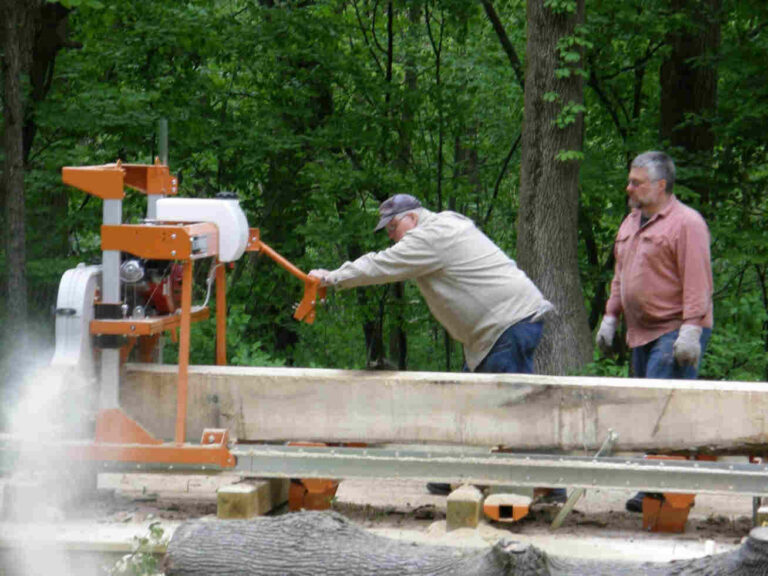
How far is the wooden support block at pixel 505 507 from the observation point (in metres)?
4.97

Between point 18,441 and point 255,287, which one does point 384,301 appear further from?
point 18,441

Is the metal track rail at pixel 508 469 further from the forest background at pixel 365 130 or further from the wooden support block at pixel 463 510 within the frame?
the forest background at pixel 365 130

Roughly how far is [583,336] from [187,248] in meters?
5.32

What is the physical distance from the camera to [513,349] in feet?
18.9

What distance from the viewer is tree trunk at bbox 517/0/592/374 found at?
937 centimetres

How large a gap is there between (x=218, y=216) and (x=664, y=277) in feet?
7.66

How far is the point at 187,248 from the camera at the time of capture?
16.0ft

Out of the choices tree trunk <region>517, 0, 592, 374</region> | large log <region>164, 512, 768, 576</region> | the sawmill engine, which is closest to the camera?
large log <region>164, 512, 768, 576</region>

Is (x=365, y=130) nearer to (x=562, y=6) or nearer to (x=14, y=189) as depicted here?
(x=562, y=6)

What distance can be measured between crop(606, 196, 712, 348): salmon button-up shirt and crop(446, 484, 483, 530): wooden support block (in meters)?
1.44

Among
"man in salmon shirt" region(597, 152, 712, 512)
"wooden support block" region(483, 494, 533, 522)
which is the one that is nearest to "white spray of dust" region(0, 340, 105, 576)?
"wooden support block" region(483, 494, 533, 522)

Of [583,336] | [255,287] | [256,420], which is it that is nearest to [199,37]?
[255,287]

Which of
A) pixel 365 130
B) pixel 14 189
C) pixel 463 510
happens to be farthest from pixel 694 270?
pixel 365 130

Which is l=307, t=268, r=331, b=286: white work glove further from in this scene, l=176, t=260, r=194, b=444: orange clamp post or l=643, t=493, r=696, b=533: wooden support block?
l=643, t=493, r=696, b=533: wooden support block
